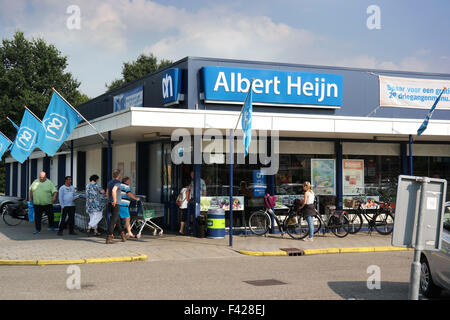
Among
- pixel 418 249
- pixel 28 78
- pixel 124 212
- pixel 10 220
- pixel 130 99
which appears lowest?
pixel 10 220

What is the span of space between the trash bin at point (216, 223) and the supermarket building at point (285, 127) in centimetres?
73

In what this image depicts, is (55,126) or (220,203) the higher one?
(55,126)

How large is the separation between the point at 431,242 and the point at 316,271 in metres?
4.62

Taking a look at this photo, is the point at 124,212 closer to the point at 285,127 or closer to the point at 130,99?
the point at 285,127

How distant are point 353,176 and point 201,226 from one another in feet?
19.4

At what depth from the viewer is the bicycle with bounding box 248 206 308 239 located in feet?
52.8

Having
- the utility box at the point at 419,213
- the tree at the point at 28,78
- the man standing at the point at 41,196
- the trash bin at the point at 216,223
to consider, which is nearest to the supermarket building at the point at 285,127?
the trash bin at the point at 216,223

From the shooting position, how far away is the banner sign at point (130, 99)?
66.0ft

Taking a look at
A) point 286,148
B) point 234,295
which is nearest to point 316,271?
point 234,295

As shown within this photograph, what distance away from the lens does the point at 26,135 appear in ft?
61.7

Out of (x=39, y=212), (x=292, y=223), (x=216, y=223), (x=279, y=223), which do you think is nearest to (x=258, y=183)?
(x=279, y=223)

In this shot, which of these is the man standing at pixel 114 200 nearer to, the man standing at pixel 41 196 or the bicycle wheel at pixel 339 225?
the man standing at pixel 41 196

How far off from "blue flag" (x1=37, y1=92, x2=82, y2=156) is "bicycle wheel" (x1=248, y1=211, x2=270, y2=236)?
5976mm

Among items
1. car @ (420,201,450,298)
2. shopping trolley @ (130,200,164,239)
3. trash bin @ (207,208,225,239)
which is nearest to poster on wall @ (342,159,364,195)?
trash bin @ (207,208,225,239)
